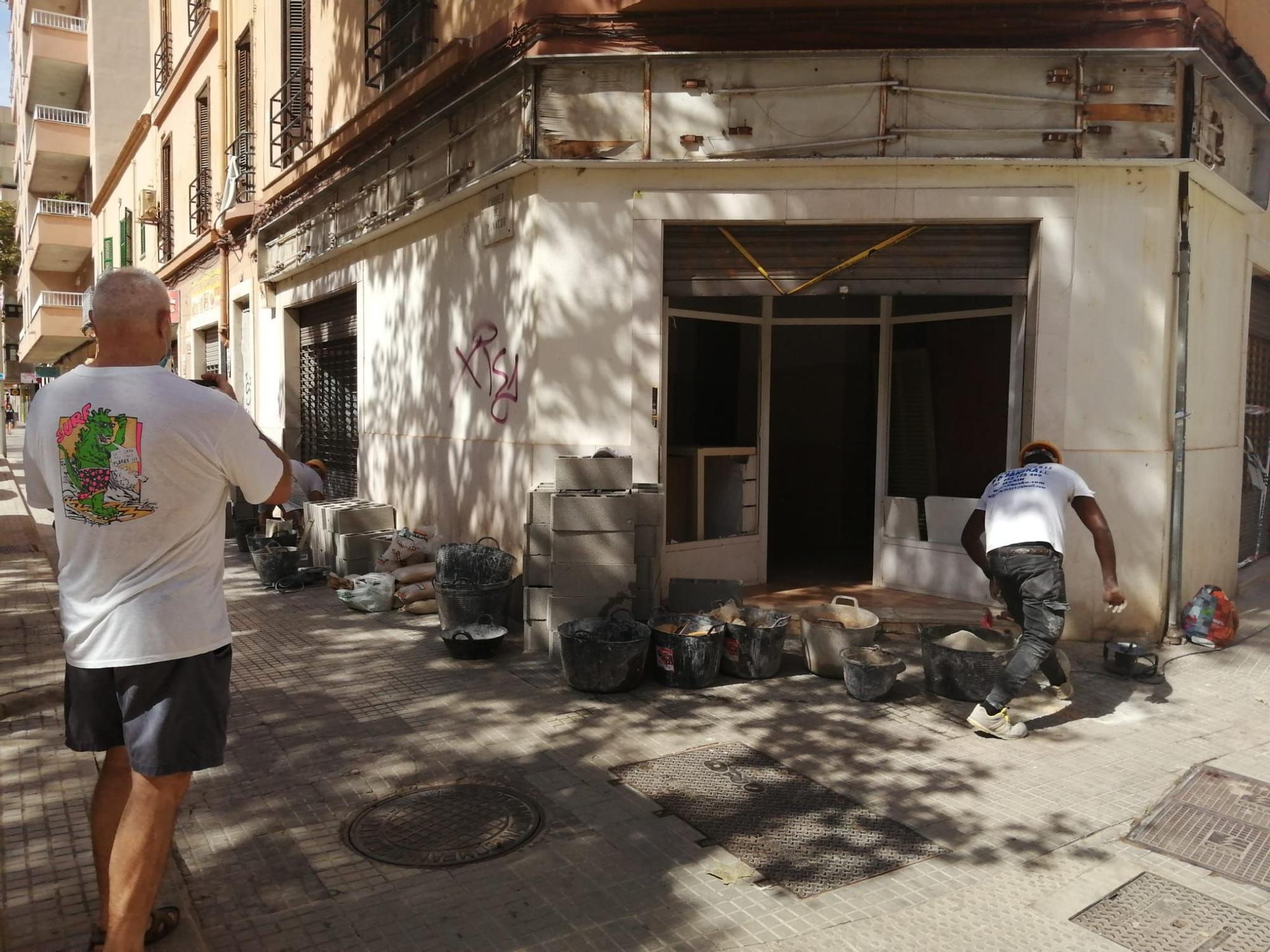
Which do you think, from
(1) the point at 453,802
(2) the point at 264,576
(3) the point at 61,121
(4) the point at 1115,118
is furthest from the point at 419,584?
(3) the point at 61,121

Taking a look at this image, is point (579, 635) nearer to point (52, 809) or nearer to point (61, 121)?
point (52, 809)

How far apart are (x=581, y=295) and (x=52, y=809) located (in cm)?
466

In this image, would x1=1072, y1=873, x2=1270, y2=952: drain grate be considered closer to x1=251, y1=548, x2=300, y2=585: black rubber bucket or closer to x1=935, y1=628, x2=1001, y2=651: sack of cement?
x1=935, y1=628, x2=1001, y2=651: sack of cement

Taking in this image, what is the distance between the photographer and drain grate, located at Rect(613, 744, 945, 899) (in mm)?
3736

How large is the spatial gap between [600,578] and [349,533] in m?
3.88

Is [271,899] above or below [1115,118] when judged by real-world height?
below

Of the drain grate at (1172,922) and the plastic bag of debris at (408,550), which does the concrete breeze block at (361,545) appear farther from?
the drain grate at (1172,922)

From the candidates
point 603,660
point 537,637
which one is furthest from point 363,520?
point 603,660

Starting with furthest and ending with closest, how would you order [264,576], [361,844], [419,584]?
[264,576]
[419,584]
[361,844]

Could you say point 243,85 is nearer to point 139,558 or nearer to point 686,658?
point 686,658

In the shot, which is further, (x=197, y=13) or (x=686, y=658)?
(x=197, y=13)

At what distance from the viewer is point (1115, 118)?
670 centimetres

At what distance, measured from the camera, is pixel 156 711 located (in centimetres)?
263

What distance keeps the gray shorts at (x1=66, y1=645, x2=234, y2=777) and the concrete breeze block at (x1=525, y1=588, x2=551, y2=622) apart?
387 centimetres
